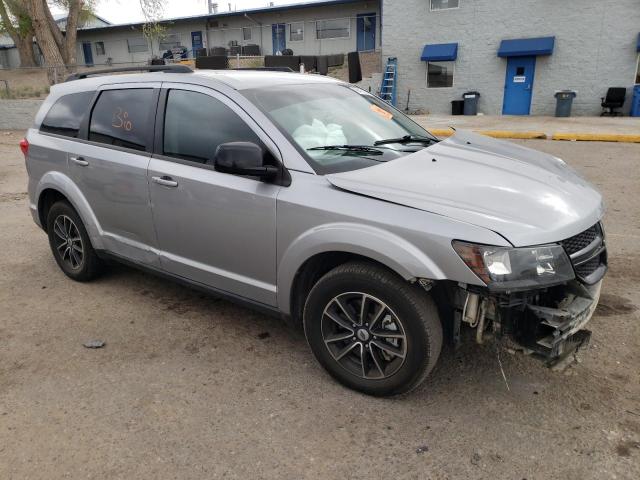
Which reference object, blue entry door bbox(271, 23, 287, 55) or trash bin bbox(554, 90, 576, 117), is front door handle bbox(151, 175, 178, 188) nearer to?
trash bin bbox(554, 90, 576, 117)

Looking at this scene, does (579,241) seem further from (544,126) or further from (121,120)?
(544,126)

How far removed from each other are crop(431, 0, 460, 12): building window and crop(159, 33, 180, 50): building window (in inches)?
844

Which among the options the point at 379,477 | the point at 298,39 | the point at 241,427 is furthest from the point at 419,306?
the point at 298,39

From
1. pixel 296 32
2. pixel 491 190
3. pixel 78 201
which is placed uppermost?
pixel 296 32

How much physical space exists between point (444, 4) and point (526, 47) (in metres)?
3.81

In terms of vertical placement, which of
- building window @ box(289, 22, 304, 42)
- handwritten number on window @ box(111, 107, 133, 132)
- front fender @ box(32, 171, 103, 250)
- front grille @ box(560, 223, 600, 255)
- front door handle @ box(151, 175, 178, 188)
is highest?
building window @ box(289, 22, 304, 42)

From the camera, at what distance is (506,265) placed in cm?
243

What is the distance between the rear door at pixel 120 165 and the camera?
378 centimetres

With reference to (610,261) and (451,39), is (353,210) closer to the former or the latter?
(610,261)

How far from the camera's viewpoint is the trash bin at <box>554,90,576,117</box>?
18.9 meters

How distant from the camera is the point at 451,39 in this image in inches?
818

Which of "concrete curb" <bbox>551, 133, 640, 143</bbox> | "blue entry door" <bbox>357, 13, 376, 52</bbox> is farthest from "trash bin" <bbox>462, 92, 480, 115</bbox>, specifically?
"blue entry door" <bbox>357, 13, 376, 52</bbox>

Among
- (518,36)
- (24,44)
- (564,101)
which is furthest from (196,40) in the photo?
(564,101)

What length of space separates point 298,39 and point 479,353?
31345mm
